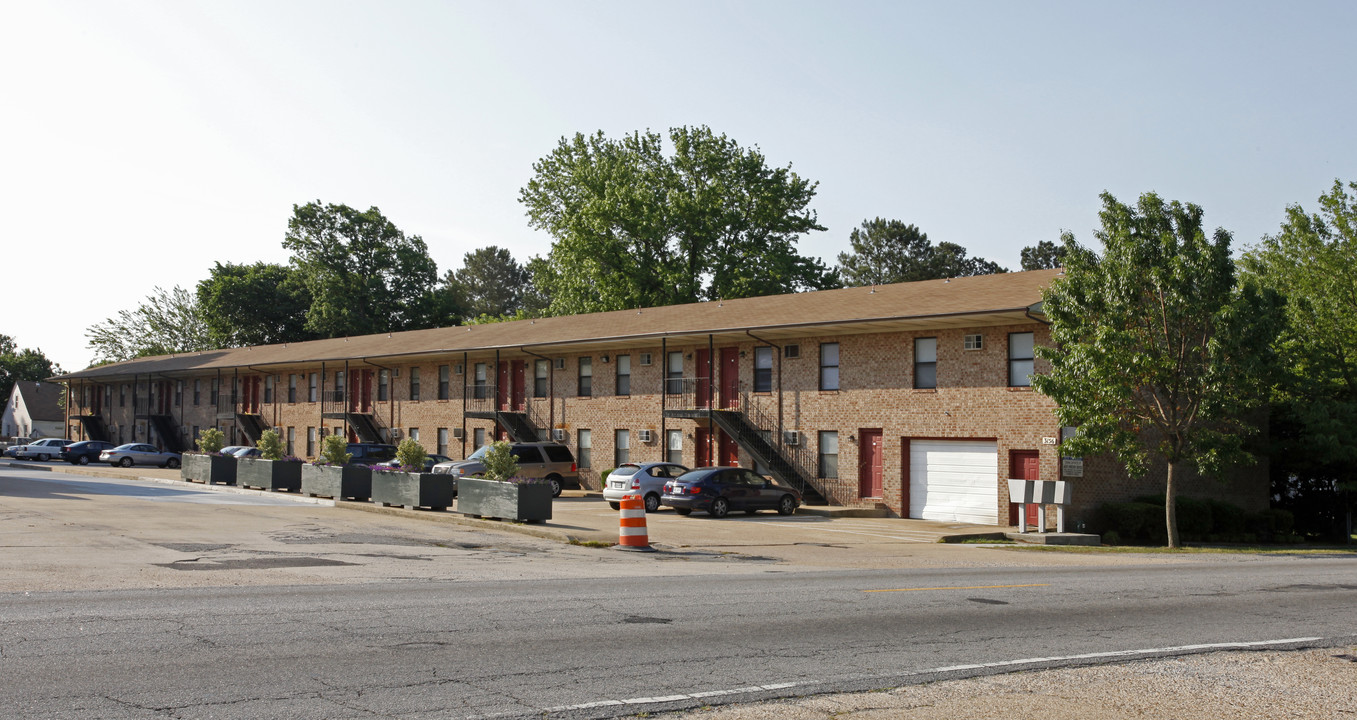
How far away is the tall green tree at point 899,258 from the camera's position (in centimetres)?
9225

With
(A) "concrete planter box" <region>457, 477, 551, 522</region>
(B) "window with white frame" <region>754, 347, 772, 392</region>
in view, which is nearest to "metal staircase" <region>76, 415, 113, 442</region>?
(B) "window with white frame" <region>754, 347, 772, 392</region>

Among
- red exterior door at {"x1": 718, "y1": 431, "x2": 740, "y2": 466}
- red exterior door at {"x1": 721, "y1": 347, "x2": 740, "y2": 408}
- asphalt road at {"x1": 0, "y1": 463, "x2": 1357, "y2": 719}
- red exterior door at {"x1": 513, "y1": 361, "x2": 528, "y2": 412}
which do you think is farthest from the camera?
red exterior door at {"x1": 513, "y1": 361, "x2": 528, "y2": 412}

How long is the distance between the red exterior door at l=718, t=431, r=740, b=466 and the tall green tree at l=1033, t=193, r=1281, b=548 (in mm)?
12540

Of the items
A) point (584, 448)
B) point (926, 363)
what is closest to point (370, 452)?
point (584, 448)

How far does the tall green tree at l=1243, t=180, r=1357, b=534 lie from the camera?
30.1 metres

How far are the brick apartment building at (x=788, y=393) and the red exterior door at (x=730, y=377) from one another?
0.18ft

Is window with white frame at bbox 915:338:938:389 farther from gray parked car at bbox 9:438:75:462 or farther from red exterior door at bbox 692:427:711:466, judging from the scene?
gray parked car at bbox 9:438:75:462

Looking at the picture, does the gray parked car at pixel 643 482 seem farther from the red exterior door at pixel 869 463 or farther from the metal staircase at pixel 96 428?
the metal staircase at pixel 96 428

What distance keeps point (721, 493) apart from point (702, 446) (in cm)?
754

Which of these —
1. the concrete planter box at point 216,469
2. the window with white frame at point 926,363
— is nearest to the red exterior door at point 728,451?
the window with white frame at point 926,363

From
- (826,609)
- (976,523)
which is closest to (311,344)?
(976,523)

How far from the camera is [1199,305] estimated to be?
79.6 feet

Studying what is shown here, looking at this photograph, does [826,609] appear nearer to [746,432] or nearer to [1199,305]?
[1199,305]

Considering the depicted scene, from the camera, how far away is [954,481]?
30578 millimetres
